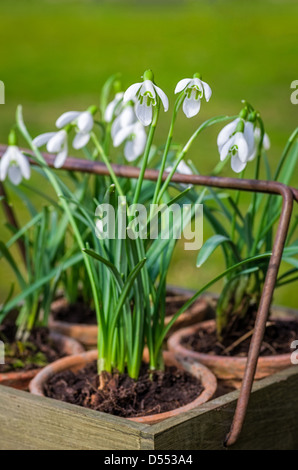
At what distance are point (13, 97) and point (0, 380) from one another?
3.74 m

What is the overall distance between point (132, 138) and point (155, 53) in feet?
10.3

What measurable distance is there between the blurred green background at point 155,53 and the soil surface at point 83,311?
2.26m

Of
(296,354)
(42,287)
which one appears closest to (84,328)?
(42,287)

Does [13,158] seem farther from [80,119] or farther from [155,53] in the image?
[155,53]

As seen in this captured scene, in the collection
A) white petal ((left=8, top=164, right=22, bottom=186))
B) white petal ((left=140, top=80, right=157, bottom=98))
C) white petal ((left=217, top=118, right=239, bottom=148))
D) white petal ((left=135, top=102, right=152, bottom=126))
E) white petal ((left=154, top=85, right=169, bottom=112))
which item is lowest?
white petal ((left=8, top=164, right=22, bottom=186))

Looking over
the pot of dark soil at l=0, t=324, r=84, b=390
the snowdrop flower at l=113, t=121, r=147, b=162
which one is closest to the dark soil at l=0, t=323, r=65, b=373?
the pot of dark soil at l=0, t=324, r=84, b=390

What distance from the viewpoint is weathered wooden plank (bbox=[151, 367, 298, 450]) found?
1.33 m

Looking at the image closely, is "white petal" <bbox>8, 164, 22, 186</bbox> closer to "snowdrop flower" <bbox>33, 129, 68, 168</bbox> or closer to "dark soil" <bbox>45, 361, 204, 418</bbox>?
"snowdrop flower" <bbox>33, 129, 68, 168</bbox>

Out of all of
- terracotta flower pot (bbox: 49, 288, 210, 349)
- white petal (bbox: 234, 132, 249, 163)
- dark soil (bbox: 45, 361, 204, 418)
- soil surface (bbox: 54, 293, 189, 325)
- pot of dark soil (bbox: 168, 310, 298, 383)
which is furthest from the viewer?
soil surface (bbox: 54, 293, 189, 325)

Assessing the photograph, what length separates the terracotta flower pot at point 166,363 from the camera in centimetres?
142

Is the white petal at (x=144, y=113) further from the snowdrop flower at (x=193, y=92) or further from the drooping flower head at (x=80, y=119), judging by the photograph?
the drooping flower head at (x=80, y=119)

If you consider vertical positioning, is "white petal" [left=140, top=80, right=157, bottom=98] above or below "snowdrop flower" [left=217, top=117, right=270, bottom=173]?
above

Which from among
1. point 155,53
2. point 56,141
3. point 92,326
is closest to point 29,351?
point 92,326

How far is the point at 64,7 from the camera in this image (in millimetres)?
5988
